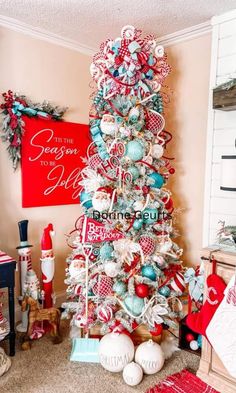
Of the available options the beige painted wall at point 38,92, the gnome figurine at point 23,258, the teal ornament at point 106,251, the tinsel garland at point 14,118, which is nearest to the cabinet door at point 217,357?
the teal ornament at point 106,251

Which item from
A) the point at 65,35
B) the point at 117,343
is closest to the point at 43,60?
the point at 65,35

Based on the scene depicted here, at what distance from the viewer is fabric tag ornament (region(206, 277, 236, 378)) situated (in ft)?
5.19

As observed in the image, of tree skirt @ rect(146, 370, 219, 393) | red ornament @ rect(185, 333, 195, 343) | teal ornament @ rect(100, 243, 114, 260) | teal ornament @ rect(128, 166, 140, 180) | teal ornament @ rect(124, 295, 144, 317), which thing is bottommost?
tree skirt @ rect(146, 370, 219, 393)

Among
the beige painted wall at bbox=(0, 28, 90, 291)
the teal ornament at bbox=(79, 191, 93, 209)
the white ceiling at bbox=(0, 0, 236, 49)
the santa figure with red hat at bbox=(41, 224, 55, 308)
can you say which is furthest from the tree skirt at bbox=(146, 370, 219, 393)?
the white ceiling at bbox=(0, 0, 236, 49)

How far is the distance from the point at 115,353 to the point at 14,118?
1.82m

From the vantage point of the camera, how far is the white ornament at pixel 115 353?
185cm

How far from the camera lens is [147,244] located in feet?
6.93

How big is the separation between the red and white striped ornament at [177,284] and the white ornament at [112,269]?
16.8 inches

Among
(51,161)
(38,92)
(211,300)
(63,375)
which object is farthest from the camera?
(51,161)

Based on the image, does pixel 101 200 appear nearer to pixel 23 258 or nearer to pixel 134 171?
pixel 134 171

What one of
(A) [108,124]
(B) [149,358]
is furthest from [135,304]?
(A) [108,124]

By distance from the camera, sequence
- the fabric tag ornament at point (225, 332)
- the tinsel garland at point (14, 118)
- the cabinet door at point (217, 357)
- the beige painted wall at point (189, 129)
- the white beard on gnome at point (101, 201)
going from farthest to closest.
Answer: the beige painted wall at point (189, 129) < the tinsel garland at point (14, 118) < the white beard on gnome at point (101, 201) < the cabinet door at point (217, 357) < the fabric tag ornament at point (225, 332)

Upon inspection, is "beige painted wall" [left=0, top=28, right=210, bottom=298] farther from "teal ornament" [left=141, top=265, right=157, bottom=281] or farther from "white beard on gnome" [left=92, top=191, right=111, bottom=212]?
"white beard on gnome" [left=92, top=191, right=111, bottom=212]

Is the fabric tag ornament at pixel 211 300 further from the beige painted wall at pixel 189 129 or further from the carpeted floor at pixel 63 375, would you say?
the beige painted wall at pixel 189 129
